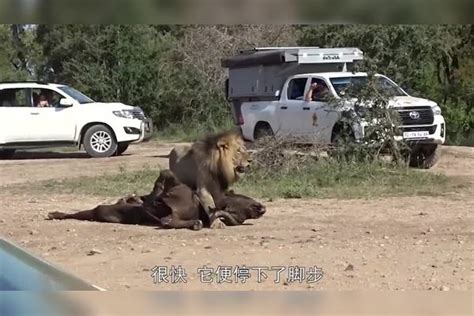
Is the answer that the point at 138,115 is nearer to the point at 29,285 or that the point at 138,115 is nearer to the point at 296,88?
the point at 296,88

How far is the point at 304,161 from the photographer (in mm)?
12406

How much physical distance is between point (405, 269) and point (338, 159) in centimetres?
549

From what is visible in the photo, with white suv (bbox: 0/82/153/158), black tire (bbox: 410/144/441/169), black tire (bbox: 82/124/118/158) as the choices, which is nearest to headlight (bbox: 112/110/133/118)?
white suv (bbox: 0/82/153/158)

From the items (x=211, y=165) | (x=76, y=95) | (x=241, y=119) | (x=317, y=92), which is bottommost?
(x=211, y=165)

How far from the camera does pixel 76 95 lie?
11367 mm

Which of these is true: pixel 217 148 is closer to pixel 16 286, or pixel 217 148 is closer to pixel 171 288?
pixel 171 288

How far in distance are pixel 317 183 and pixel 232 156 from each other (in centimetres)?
329

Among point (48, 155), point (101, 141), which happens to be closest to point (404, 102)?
point (101, 141)

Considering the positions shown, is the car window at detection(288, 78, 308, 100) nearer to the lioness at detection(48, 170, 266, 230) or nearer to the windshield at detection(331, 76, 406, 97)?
the windshield at detection(331, 76, 406, 97)

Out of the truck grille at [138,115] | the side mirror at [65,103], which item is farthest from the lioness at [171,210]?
the side mirror at [65,103]

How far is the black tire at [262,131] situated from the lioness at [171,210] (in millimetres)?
2179

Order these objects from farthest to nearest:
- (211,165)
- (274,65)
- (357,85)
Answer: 1. (357,85)
2. (274,65)
3. (211,165)

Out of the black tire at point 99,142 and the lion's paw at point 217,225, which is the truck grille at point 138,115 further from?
the black tire at point 99,142
